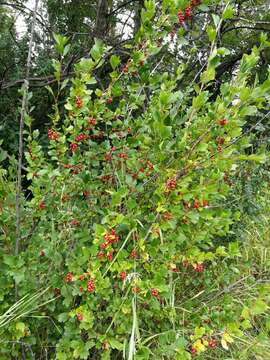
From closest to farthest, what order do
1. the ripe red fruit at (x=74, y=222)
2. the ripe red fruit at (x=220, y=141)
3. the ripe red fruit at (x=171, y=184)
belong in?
the ripe red fruit at (x=171, y=184)
the ripe red fruit at (x=220, y=141)
the ripe red fruit at (x=74, y=222)

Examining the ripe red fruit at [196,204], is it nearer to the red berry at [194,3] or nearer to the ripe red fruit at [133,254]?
the ripe red fruit at [133,254]

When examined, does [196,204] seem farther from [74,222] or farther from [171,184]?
[74,222]

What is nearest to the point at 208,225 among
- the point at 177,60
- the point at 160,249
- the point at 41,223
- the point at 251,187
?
the point at 160,249

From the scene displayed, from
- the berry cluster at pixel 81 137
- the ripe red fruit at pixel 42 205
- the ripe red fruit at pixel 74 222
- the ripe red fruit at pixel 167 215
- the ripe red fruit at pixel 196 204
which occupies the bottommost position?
the ripe red fruit at pixel 74 222

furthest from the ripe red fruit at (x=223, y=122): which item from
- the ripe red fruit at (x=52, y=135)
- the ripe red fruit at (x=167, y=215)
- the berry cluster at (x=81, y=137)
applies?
the ripe red fruit at (x=52, y=135)

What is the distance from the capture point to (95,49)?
1502 millimetres

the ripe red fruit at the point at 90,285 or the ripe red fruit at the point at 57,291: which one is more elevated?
the ripe red fruit at the point at 90,285

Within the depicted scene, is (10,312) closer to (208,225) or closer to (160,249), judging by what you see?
(160,249)

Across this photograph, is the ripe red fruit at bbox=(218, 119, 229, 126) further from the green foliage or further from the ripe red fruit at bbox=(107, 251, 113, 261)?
the ripe red fruit at bbox=(107, 251, 113, 261)

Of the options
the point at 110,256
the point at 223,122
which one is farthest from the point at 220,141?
the point at 110,256

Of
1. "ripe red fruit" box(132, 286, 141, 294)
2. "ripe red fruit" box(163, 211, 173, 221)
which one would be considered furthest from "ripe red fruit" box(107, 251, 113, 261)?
"ripe red fruit" box(163, 211, 173, 221)

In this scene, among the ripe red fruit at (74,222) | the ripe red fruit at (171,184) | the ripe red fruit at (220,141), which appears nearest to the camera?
the ripe red fruit at (171,184)

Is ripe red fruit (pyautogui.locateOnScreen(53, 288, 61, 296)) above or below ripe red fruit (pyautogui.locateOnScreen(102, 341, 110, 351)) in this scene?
above

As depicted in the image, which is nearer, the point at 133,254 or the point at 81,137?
the point at 133,254
